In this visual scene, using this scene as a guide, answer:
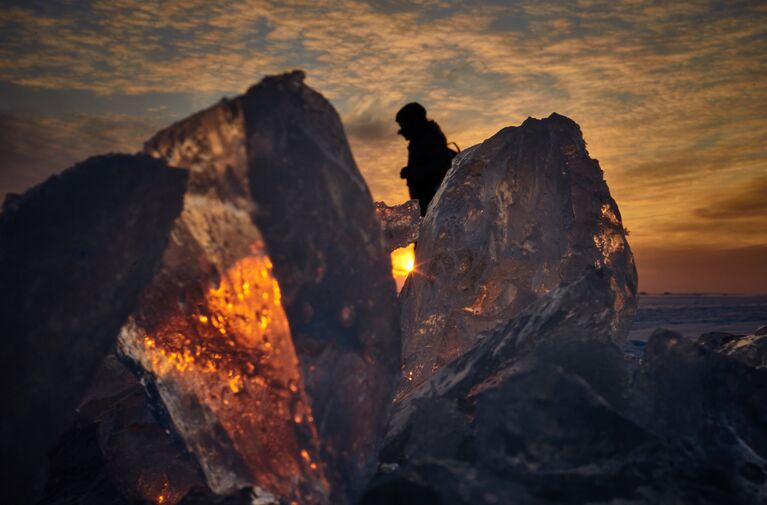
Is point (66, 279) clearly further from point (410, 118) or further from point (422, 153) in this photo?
point (410, 118)

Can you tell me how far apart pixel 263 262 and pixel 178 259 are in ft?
1.10

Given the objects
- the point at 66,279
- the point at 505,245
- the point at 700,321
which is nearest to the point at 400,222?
the point at 505,245

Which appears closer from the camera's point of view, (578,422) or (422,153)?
(578,422)

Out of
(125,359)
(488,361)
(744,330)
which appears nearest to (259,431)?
(125,359)

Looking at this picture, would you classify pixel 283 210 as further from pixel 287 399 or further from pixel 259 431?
pixel 259 431

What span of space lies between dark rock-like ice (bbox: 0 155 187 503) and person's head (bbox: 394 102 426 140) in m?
3.66

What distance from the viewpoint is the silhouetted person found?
193 inches

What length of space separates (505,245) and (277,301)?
1.74 metres

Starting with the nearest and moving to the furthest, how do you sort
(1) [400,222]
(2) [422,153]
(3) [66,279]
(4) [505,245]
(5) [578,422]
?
1. (3) [66,279]
2. (5) [578,422]
3. (4) [505,245]
4. (1) [400,222]
5. (2) [422,153]

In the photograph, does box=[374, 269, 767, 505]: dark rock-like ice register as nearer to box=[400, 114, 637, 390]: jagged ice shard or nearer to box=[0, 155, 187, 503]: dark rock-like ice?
box=[400, 114, 637, 390]: jagged ice shard

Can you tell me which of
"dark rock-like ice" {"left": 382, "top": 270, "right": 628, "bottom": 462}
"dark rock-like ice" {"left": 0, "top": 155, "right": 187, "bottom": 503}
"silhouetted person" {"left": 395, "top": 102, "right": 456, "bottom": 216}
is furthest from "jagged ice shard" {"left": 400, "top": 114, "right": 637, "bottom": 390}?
"silhouetted person" {"left": 395, "top": 102, "right": 456, "bottom": 216}

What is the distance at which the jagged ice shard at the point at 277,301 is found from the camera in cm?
156

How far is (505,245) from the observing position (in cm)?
295

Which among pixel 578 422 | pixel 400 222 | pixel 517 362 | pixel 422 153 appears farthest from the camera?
pixel 422 153
